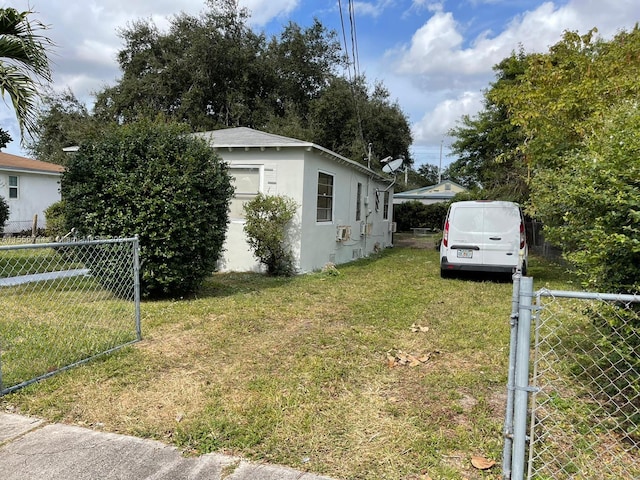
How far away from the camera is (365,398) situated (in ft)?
11.1

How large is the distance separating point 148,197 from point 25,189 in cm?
1548

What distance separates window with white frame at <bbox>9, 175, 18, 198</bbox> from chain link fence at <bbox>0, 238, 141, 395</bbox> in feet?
43.6

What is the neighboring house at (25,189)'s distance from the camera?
1698 centimetres

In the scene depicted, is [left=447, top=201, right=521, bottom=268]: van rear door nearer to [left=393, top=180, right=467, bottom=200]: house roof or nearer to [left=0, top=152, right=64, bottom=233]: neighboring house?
[left=0, top=152, right=64, bottom=233]: neighboring house

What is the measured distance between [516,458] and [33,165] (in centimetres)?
2154

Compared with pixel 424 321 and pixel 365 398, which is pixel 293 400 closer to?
pixel 365 398

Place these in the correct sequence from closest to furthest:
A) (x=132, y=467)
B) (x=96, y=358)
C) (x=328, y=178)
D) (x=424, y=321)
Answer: (x=132, y=467)
(x=96, y=358)
(x=424, y=321)
(x=328, y=178)

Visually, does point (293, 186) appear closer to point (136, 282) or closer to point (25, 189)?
point (136, 282)

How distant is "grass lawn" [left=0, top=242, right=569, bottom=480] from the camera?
268 cm

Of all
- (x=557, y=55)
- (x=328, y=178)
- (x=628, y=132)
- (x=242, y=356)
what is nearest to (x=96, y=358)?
(x=242, y=356)

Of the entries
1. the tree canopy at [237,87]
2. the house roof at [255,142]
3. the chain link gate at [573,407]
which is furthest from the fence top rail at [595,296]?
the tree canopy at [237,87]

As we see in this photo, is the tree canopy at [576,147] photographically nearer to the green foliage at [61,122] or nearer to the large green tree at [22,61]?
the large green tree at [22,61]

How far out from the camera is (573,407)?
3.16 metres

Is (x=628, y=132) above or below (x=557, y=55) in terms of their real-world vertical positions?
below
